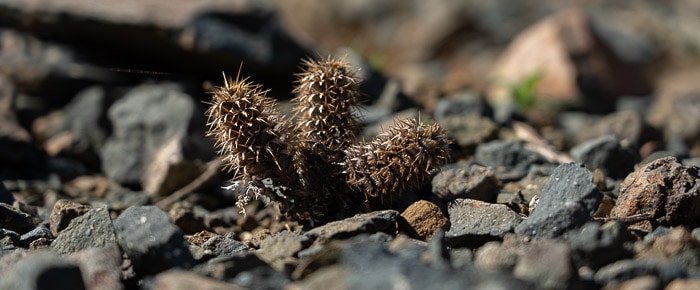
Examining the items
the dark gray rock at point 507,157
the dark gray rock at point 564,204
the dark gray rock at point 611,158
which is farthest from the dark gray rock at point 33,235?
the dark gray rock at point 611,158

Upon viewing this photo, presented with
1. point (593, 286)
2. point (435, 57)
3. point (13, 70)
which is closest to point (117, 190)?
point (13, 70)

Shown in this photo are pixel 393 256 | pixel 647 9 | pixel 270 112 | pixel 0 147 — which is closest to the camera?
pixel 393 256

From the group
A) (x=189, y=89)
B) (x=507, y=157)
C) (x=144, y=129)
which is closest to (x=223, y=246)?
(x=507, y=157)

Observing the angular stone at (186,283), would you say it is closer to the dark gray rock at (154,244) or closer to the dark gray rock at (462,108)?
the dark gray rock at (154,244)

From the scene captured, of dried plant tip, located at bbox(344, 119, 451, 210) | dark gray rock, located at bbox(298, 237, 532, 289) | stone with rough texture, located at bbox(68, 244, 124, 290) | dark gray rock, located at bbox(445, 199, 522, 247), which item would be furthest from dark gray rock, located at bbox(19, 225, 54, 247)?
dark gray rock, located at bbox(445, 199, 522, 247)

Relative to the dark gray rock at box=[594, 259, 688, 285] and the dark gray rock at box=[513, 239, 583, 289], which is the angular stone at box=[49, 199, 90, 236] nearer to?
the dark gray rock at box=[513, 239, 583, 289]

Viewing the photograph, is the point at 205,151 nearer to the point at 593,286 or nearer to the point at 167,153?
the point at 167,153
